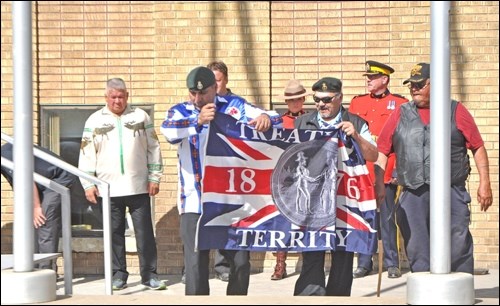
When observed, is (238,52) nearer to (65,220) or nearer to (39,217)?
(39,217)

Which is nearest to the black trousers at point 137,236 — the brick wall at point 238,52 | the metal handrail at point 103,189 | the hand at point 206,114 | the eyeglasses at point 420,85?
the brick wall at point 238,52

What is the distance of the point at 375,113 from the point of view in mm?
11242

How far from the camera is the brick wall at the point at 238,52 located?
11617mm

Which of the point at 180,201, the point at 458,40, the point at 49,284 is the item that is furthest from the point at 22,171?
the point at 458,40

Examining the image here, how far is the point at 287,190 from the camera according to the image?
8.66 m

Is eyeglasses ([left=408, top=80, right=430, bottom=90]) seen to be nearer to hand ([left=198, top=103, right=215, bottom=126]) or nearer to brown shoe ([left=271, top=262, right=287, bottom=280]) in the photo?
hand ([left=198, top=103, right=215, bottom=126])

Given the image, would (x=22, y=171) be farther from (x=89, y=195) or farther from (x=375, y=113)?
(x=375, y=113)

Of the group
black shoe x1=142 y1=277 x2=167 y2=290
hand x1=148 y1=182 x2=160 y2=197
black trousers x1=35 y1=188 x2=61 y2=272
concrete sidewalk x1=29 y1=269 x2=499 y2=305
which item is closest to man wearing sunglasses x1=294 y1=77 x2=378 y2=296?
concrete sidewalk x1=29 y1=269 x2=499 y2=305

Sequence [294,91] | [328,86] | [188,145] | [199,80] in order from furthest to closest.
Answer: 1. [294,91]
2. [328,86]
3. [188,145]
4. [199,80]

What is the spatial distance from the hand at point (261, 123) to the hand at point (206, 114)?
321 millimetres

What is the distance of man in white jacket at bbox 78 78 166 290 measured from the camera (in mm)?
10875

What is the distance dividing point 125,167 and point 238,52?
1782mm

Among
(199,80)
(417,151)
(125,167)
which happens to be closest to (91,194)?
(125,167)

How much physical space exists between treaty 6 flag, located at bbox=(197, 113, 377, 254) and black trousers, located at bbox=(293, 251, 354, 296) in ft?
0.53
